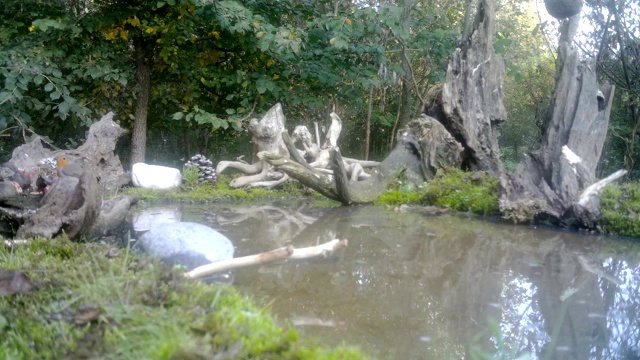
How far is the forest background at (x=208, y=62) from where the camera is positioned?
9719 mm

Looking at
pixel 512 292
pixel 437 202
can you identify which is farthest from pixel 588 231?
pixel 512 292

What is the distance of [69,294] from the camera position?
8.74ft

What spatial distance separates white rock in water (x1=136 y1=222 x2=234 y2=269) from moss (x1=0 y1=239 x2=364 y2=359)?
0.69m

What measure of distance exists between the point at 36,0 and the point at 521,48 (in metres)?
11.7

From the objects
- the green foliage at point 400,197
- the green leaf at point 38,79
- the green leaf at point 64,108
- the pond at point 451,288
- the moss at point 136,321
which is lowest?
the pond at point 451,288

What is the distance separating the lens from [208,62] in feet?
38.8

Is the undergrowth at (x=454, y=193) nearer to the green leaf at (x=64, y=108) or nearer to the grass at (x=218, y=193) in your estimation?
the grass at (x=218, y=193)

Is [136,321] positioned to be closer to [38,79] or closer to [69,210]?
[69,210]

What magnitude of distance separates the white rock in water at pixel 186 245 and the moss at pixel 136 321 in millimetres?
693

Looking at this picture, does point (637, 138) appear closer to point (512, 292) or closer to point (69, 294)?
point (512, 292)

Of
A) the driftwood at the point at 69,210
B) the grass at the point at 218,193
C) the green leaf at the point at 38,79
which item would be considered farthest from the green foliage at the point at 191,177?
the driftwood at the point at 69,210

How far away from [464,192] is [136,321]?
6266 mm

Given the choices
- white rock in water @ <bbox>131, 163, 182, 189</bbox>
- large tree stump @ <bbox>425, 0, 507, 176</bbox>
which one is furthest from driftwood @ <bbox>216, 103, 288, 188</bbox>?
large tree stump @ <bbox>425, 0, 507, 176</bbox>

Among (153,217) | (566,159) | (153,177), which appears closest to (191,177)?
(153,177)
